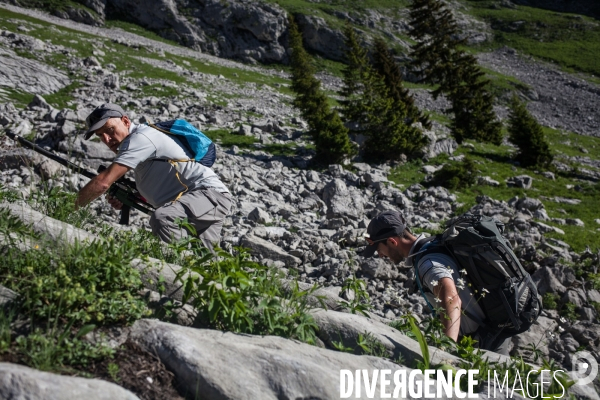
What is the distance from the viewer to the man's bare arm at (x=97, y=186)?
493 centimetres

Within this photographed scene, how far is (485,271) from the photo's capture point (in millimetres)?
4578

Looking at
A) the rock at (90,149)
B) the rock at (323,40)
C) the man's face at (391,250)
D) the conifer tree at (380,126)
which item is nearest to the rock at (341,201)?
the conifer tree at (380,126)

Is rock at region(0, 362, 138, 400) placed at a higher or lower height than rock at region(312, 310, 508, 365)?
higher

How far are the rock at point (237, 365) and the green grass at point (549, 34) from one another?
3489 inches

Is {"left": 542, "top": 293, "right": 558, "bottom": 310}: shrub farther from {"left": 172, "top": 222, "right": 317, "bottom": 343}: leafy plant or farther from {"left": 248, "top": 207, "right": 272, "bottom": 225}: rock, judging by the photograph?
{"left": 172, "top": 222, "right": 317, "bottom": 343}: leafy plant

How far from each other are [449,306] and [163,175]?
369 centimetres

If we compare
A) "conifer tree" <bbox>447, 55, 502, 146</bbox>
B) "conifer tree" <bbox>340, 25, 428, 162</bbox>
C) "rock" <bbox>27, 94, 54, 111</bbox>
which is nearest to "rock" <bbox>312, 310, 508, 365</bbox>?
"rock" <bbox>27, 94, 54, 111</bbox>

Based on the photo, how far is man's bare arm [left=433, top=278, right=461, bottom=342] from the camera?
4.03m

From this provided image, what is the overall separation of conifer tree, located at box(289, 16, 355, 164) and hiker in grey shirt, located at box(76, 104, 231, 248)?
15183 mm

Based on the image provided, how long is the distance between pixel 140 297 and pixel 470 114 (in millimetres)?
36695

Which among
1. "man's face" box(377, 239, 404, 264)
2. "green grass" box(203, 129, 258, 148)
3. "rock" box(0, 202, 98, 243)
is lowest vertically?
"green grass" box(203, 129, 258, 148)

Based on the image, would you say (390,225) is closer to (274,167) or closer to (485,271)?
(485,271)

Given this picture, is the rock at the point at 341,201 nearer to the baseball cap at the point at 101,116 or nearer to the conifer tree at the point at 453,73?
the baseball cap at the point at 101,116

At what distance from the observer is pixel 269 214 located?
14.1 m
